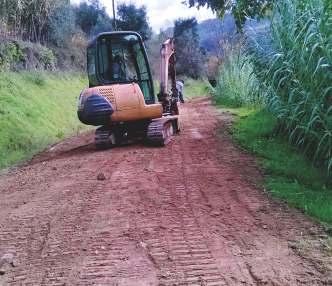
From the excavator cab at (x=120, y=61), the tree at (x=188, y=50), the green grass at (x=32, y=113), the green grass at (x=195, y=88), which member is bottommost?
the green grass at (x=195, y=88)

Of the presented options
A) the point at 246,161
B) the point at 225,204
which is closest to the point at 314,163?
the point at 246,161

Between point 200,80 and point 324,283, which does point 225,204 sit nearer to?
point 324,283

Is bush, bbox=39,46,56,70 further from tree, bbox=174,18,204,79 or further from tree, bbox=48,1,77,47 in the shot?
tree, bbox=174,18,204,79

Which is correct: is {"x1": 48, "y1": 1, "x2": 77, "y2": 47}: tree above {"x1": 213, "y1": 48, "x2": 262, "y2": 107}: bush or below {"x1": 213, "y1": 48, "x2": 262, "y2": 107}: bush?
above

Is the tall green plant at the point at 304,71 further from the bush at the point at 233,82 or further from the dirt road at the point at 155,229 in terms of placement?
the bush at the point at 233,82

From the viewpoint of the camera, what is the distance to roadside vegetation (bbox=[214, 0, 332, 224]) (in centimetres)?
638

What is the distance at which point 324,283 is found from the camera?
12.8ft

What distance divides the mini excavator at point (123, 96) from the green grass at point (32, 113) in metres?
2.25

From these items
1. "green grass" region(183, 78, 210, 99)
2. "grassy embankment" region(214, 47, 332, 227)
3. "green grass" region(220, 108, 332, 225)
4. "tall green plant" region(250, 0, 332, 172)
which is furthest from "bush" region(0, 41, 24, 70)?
"green grass" region(183, 78, 210, 99)

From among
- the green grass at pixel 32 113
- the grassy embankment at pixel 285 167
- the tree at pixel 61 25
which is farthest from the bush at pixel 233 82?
the tree at pixel 61 25

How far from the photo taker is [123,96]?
10703 mm

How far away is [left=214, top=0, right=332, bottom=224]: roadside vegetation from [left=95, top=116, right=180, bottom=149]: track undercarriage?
1788mm

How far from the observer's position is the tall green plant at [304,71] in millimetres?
6449

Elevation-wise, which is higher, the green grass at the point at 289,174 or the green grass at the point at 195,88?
the green grass at the point at 289,174
